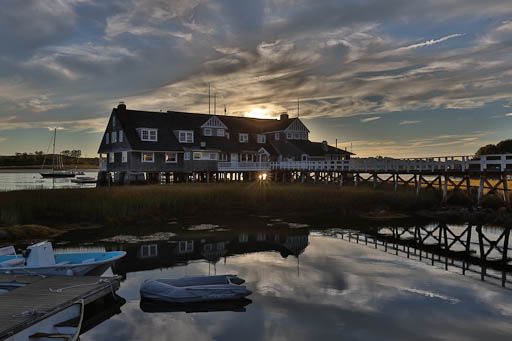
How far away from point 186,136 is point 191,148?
217 centimetres

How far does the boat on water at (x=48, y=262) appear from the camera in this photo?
14.1 metres

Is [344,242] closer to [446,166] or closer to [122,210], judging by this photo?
[122,210]

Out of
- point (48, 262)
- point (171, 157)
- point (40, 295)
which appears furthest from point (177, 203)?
point (171, 157)

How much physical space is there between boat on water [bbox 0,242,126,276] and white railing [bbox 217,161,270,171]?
3940 cm

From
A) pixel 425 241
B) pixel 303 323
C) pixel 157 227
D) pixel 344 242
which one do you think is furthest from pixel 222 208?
pixel 303 323

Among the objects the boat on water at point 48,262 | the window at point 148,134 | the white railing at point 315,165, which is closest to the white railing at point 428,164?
the white railing at point 315,165

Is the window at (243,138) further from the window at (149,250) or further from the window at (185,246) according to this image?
the window at (149,250)

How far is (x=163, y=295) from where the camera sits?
1348 cm

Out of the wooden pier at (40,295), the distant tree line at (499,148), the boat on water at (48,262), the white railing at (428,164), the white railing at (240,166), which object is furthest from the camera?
the distant tree line at (499,148)

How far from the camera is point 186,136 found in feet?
181

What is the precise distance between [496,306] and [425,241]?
11.9 m

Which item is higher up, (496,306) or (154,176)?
(154,176)

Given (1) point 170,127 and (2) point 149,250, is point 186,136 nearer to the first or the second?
(1) point 170,127

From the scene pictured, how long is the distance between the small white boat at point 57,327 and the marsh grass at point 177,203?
1775 cm
